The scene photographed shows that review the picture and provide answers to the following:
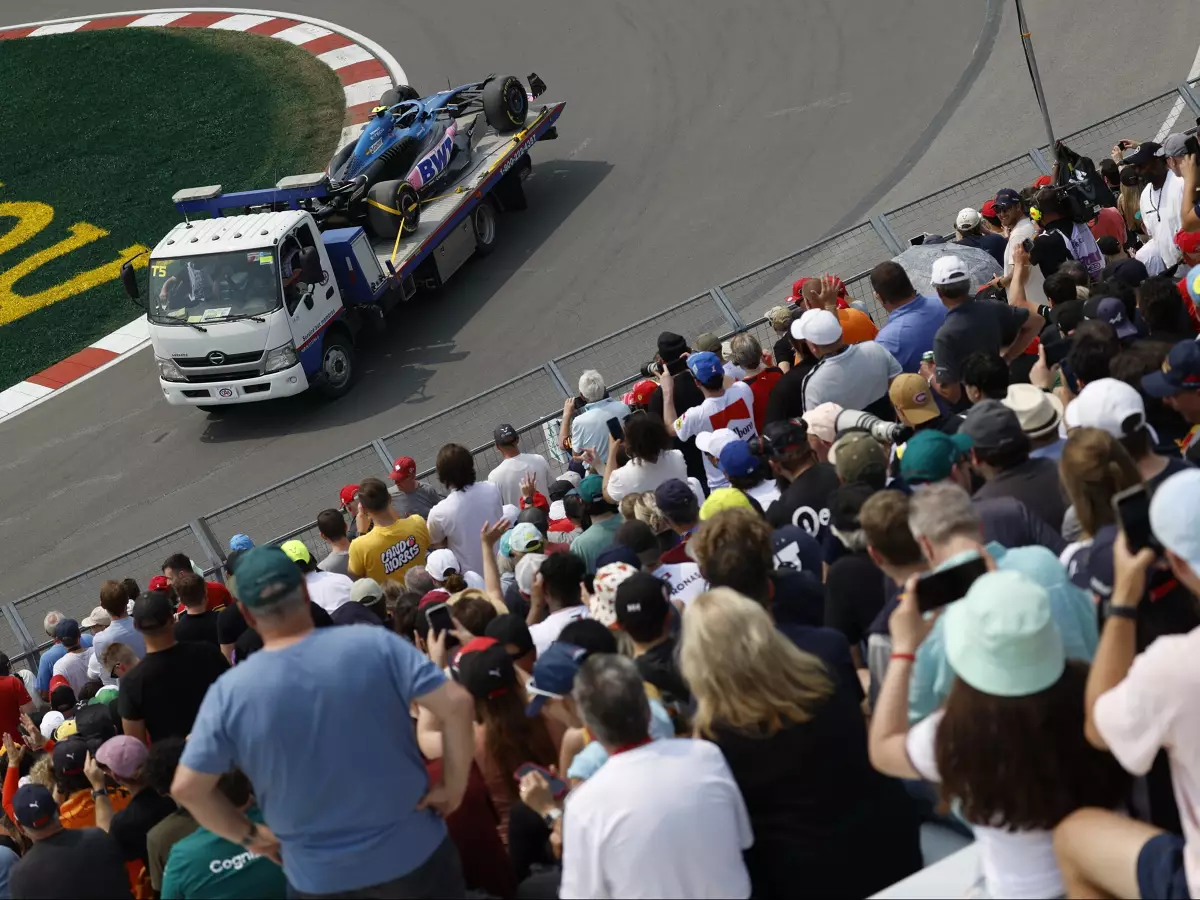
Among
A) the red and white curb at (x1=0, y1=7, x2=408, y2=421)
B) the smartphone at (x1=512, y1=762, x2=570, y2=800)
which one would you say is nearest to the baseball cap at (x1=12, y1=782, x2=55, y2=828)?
the smartphone at (x1=512, y1=762, x2=570, y2=800)

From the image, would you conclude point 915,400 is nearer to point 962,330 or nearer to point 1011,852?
point 962,330

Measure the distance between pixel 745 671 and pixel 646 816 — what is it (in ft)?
1.70

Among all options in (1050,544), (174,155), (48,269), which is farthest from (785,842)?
(174,155)

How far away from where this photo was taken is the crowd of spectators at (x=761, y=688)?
148 inches

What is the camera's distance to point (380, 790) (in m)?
4.38

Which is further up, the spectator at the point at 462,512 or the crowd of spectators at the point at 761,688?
the crowd of spectators at the point at 761,688

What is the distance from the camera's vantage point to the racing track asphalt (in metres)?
15.2

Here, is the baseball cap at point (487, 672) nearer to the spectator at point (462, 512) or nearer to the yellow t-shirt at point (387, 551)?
the spectator at point (462, 512)

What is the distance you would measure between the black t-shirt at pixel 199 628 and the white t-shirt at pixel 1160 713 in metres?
5.81

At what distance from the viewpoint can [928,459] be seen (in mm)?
5879

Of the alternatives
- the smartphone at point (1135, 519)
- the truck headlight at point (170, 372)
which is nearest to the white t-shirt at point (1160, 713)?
the smartphone at point (1135, 519)

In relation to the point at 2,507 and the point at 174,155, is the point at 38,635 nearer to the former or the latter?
the point at 2,507

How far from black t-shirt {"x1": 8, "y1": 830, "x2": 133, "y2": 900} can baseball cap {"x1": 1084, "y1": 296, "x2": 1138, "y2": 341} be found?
5184 mm

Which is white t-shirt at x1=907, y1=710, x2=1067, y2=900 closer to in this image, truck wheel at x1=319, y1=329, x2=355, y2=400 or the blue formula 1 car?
truck wheel at x1=319, y1=329, x2=355, y2=400
